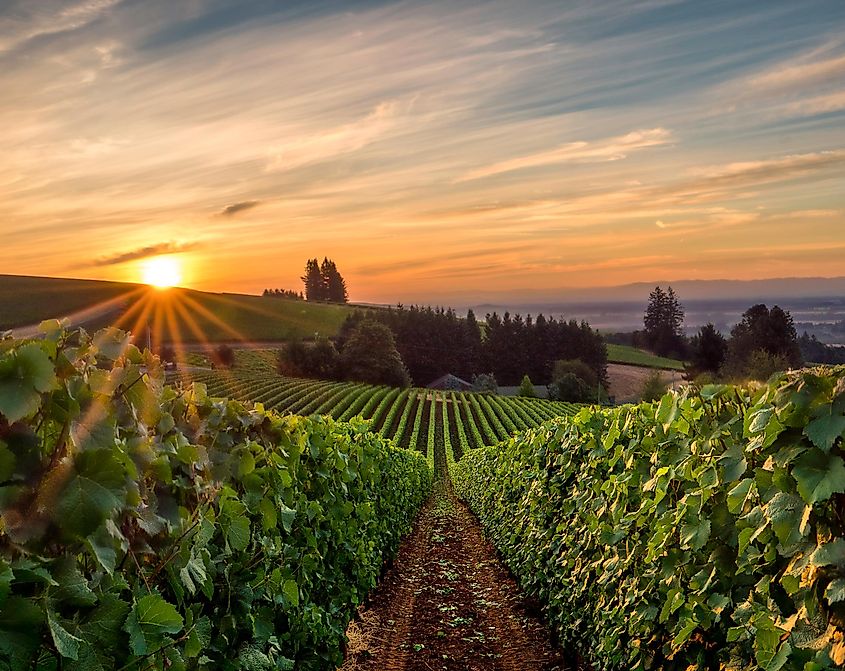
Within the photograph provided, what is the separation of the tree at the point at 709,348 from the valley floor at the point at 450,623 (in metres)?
99.6

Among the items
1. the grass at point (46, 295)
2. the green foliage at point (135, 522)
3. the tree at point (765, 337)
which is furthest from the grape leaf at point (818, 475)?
the tree at point (765, 337)

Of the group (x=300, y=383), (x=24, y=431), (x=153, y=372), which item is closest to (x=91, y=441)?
(x=24, y=431)

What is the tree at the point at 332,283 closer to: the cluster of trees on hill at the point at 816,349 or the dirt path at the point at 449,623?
the cluster of trees on hill at the point at 816,349

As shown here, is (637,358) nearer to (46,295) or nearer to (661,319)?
(661,319)

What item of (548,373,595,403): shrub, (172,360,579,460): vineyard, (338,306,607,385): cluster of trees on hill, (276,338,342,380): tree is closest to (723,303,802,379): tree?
(548,373,595,403): shrub

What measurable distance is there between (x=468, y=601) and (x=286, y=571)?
20.7ft

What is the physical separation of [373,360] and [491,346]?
144 ft

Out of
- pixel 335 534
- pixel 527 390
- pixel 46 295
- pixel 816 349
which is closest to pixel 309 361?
pixel 527 390

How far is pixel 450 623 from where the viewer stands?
9070 mm

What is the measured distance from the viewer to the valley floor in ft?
24.6

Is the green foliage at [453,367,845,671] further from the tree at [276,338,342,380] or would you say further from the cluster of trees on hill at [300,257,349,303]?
the cluster of trees on hill at [300,257,349,303]

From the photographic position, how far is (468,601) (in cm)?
1042

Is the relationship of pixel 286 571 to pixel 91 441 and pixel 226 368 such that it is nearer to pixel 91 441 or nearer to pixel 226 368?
pixel 91 441

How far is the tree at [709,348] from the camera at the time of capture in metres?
105
